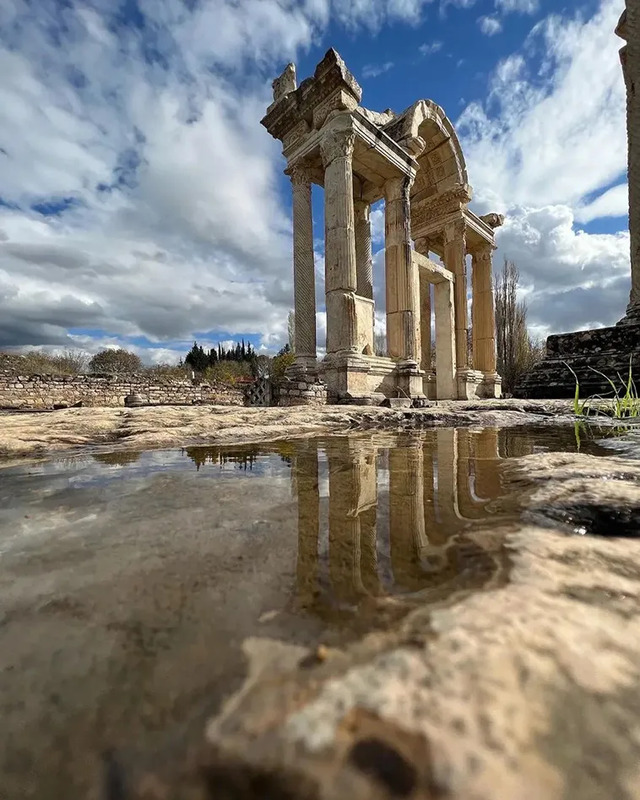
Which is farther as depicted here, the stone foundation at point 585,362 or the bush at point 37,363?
the bush at point 37,363

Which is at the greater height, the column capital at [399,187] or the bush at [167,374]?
the column capital at [399,187]

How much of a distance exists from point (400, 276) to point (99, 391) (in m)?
9.64

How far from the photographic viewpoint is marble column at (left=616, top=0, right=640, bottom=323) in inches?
262

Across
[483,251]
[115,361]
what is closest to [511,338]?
[483,251]

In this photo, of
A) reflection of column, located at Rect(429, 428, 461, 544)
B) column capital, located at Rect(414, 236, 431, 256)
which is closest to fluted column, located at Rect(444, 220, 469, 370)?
column capital, located at Rect(414, 236, 431, 256)

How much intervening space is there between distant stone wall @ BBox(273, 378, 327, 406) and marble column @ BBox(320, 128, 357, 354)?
1050 mm

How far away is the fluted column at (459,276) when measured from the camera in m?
11.6

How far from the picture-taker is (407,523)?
1.04 meters

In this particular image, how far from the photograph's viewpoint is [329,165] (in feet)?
26.1

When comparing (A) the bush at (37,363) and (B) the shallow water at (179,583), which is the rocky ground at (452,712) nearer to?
(B) the shallow water at (179,583)

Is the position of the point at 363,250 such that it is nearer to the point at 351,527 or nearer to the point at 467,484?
the point at 467,484

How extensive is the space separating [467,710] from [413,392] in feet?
28.9

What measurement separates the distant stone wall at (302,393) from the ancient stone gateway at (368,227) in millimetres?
316

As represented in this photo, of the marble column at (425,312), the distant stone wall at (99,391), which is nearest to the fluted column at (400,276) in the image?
the marble column at (425,312)
